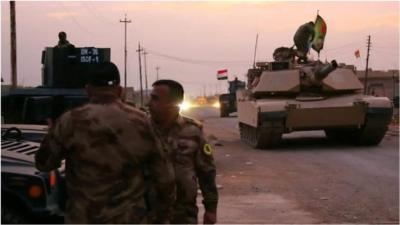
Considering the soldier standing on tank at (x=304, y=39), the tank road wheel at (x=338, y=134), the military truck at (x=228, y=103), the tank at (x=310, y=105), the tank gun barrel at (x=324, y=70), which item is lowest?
the military truck at (x=228, y=103)

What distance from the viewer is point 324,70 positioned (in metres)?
18.2

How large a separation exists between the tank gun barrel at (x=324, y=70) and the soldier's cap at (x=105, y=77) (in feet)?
47.3

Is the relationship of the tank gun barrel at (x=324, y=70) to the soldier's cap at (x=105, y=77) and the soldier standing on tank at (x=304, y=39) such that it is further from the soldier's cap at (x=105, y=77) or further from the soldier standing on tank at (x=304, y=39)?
the soldier's cap at (x=105, y=77)

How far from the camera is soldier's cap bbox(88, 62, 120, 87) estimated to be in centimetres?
382

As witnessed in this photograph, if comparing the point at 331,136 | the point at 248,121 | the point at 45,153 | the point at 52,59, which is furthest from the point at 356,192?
the point at 331,136

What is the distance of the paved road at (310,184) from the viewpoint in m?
8.56

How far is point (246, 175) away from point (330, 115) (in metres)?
5.79

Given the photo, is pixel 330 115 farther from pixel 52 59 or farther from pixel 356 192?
pixel 52 59

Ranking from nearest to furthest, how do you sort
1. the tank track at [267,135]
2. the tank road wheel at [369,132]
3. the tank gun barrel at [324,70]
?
the tank track at [267,135], the tank road wheel at [369,132], the tank gun barrel at [324,70]

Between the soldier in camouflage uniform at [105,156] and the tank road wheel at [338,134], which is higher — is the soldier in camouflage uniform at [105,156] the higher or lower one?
the higher one

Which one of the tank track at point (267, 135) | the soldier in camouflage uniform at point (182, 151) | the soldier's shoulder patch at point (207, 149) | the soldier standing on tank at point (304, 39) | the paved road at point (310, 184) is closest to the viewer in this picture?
the soldier in camouflage uniform at point (182, 151)

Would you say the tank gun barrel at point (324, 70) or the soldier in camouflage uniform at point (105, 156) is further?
the tank gun barrel at point (324, 70)

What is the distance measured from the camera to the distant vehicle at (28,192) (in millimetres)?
4785

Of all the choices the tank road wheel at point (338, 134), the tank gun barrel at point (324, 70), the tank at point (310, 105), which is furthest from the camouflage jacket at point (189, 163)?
the tank road wheel at point (338, 134)
